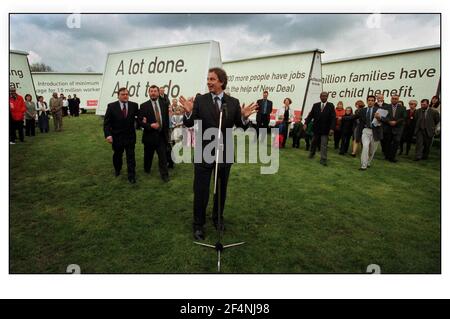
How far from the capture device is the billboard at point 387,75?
1009cm

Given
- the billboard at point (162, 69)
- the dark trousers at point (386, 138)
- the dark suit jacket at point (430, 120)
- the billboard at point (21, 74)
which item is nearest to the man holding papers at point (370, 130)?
the dark trousers at point (386, 138)

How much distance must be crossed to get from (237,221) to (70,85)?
898 inches

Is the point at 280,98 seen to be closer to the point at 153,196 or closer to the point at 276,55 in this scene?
the point at 276,55

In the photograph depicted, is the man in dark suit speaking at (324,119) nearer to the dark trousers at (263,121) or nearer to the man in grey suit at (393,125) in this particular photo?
the man in grey suit at (393,125)

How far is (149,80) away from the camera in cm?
1154

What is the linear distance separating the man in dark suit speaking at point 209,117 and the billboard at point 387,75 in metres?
9.52

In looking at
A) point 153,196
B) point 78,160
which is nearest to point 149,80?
point 78,160

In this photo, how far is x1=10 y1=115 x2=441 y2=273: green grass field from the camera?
11.0 feet

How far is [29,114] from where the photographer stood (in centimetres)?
1141

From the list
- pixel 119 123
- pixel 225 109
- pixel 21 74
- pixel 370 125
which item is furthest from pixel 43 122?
pixel 370 125

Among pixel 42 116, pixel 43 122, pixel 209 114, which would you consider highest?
pixel 42 116

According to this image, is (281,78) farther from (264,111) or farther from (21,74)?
(21,74)

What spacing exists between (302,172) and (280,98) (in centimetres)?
610

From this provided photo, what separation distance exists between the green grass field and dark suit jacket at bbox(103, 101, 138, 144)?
0.98 m
